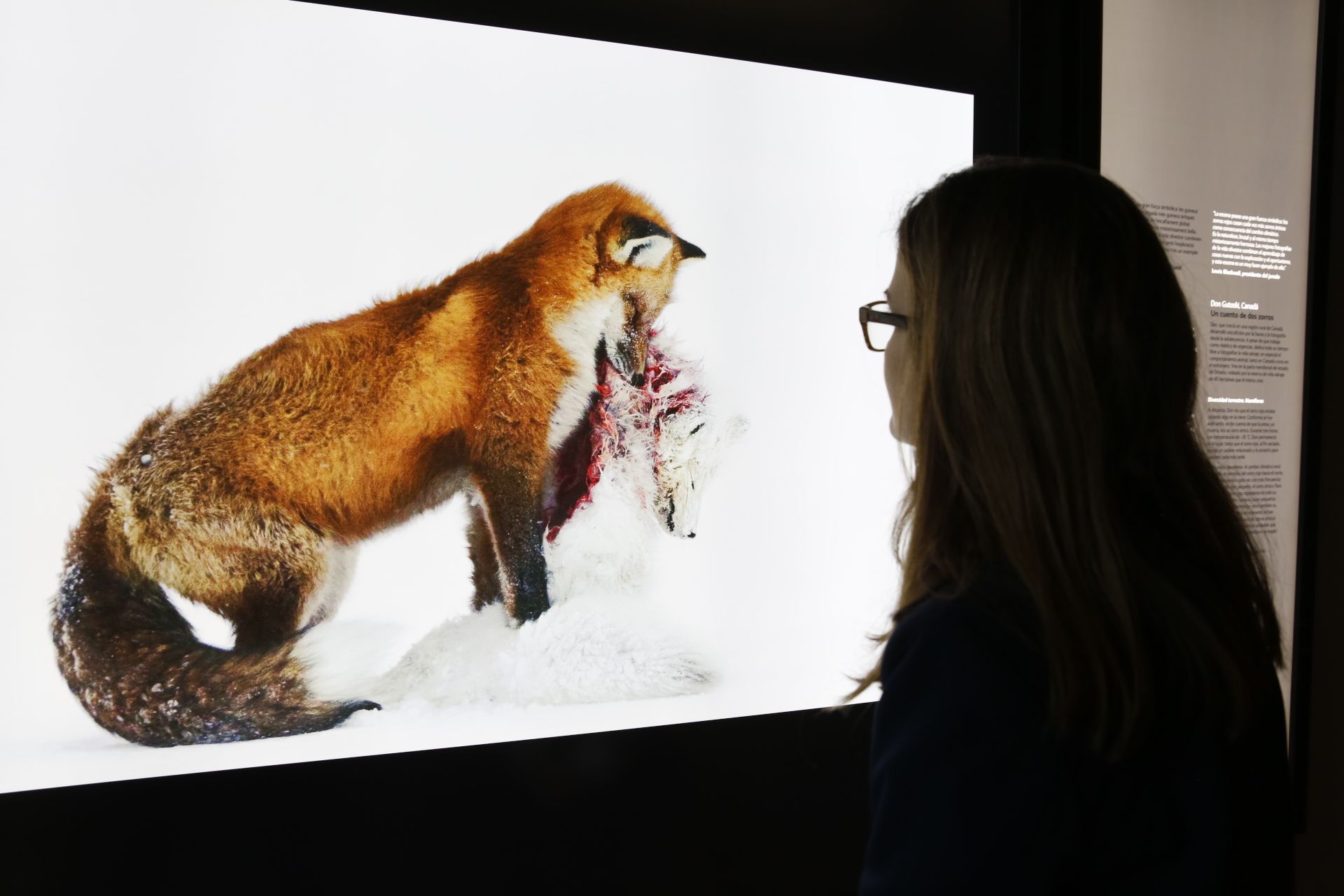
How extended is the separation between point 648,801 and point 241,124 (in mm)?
1335

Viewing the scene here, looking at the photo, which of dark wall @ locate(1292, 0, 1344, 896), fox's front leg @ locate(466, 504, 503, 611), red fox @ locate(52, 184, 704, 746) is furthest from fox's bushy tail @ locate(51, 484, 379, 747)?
dark wall @ locate(1292, 0, 1344, 896)

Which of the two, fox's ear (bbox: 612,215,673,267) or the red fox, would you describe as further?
fox's ear (bbox: 612,215,673,267)

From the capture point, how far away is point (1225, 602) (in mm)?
846

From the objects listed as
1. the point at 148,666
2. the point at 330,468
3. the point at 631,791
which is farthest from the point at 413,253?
the point at 631,791

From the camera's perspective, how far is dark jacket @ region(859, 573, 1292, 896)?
740 millimetres

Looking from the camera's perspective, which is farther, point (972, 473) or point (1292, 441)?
point (1292, 441)

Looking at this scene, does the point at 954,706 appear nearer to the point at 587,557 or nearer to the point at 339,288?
the point at 587,557

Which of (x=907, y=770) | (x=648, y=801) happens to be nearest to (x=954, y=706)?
(x=907, y=770)

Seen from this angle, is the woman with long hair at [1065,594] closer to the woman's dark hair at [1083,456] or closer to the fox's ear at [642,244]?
the woman's dark hair at [1083,456]

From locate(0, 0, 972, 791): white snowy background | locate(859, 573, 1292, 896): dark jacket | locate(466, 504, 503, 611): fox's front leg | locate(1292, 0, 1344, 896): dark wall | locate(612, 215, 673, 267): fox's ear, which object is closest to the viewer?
locate(859, 573, 1292, 896): dark jacket

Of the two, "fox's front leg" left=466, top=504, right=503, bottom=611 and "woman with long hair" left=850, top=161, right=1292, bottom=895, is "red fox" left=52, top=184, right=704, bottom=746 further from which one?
Answer: "woman with long hair" left=850, top=161, right=1292, bottom=895

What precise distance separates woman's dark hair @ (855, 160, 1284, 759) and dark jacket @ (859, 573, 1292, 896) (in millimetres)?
29

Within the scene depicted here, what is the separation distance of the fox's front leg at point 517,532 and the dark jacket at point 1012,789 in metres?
0.92

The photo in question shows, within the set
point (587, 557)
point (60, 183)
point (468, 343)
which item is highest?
point (60, 183)
